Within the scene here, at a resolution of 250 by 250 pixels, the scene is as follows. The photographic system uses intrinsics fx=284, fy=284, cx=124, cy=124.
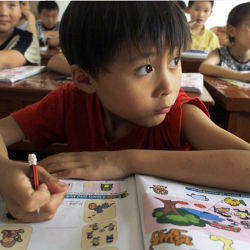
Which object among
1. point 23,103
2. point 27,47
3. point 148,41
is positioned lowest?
point 23,103

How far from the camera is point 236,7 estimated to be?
5.92 ft

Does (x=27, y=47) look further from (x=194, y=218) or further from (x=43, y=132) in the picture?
(x=194, y=218)

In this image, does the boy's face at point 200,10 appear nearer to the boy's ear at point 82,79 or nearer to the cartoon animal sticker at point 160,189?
the boy's ear at point 82,79

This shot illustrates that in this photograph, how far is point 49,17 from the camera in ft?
10.3

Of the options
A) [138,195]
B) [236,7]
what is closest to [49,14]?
[236,7]

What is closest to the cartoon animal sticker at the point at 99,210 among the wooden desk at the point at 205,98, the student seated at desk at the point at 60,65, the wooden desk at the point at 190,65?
the wooden desk at the point at 205,98

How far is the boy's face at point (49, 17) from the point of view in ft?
10.2

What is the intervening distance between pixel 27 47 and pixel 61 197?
133cm

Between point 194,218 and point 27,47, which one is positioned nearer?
point 194,218

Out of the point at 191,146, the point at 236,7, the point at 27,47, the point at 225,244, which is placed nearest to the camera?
the point at 225,244

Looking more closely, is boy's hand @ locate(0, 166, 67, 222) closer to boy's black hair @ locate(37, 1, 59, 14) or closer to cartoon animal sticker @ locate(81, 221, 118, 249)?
cartoon animal sticker @ locate(81, 221, 118, 249)

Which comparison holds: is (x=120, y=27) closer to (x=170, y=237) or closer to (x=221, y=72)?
(x=170, y=237)

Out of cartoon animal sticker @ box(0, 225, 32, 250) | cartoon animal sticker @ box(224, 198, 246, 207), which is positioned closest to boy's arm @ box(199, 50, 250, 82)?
cartoon animal sticker @ box(224, 198, 246, 207)

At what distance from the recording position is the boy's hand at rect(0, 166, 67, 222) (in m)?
0.37
